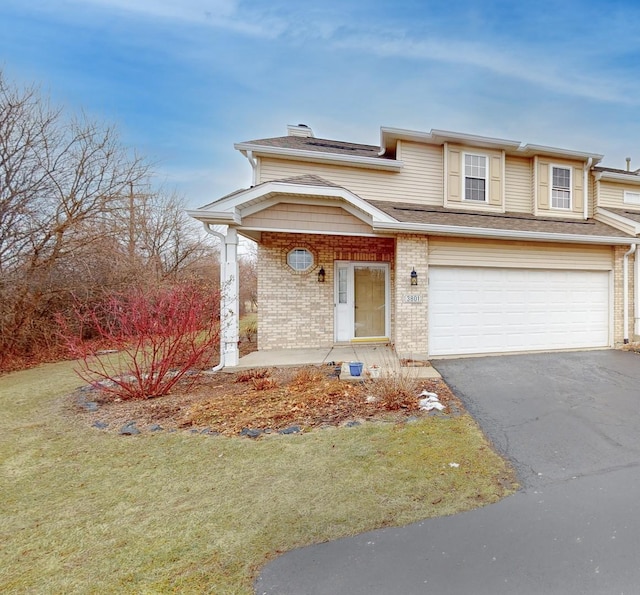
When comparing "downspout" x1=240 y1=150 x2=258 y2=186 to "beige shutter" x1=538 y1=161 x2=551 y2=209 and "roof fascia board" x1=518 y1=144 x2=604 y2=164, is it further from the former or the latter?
"beige shutter" x1=538 y1=161 x2=551 y2=209

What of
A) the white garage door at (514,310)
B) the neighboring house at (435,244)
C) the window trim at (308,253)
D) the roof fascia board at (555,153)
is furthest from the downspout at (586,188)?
the window trim at (308,253)

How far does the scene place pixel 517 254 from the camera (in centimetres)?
835

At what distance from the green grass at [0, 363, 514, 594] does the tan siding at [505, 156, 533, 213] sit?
28.2 feet

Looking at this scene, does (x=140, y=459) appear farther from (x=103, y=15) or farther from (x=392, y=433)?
(x=103, y=15)

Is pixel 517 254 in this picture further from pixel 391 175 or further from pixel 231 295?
pixel 231 295

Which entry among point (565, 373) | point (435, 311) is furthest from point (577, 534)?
point (435, 311)

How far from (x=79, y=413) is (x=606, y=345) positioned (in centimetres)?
1256

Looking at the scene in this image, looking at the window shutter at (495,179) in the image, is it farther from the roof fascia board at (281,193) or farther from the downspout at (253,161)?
the downspout at (253,161)

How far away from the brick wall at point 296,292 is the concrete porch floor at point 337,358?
38cm

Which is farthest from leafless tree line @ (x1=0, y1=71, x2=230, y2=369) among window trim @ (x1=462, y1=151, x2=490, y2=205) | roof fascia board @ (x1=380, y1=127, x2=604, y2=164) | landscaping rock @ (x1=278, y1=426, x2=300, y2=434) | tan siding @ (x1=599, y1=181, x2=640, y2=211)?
tan siding @ (x1=599, y1=181, x2=640, y2=211)

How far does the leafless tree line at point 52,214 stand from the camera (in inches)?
342

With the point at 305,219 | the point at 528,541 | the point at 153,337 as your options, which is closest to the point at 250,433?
the point at 153,337

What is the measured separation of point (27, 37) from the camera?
816 centimetres

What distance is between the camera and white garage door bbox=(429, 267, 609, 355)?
26.6 ft
